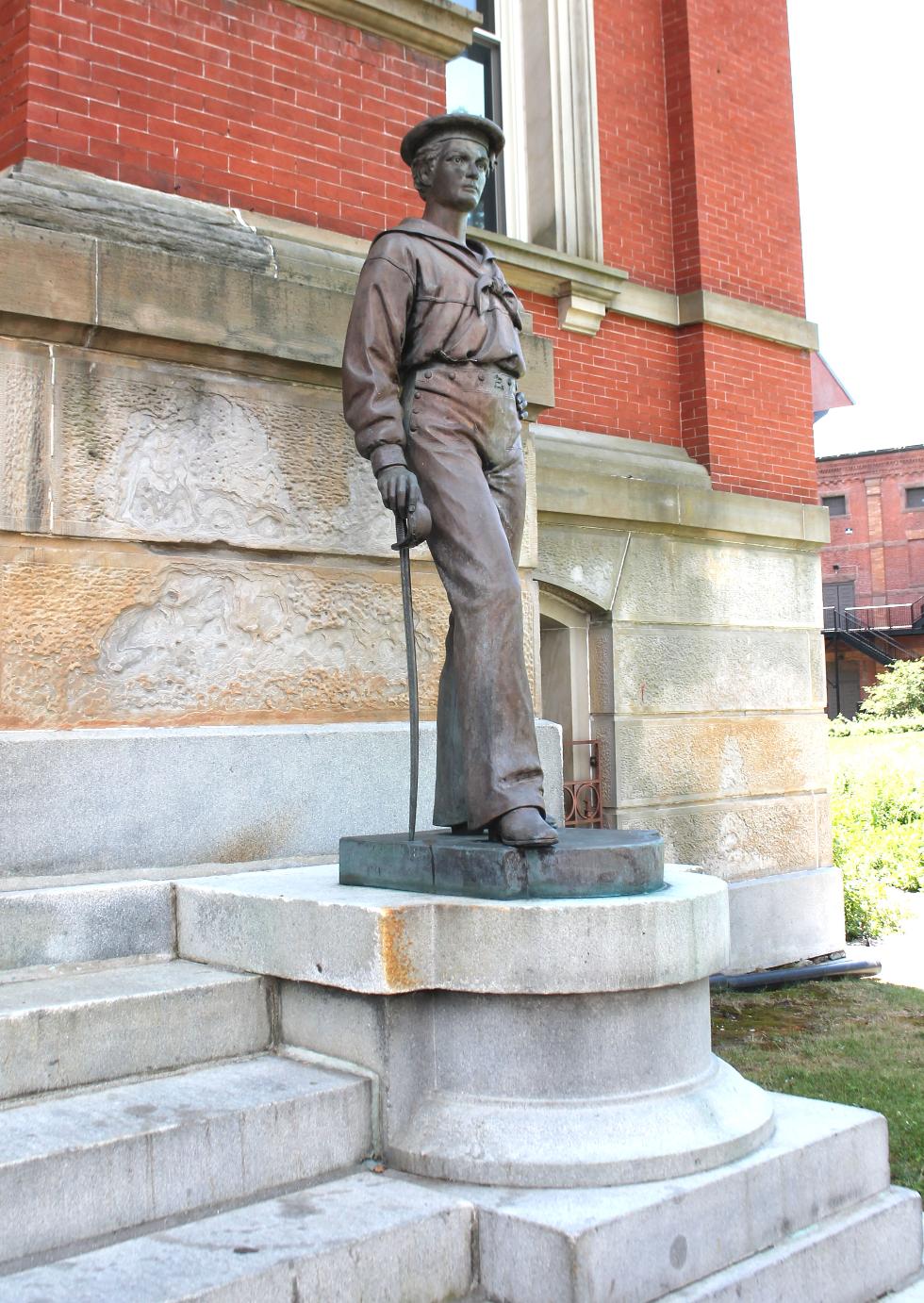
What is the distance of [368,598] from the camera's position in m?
5.35

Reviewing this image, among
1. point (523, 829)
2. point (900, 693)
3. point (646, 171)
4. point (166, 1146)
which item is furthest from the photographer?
point (900, 693)

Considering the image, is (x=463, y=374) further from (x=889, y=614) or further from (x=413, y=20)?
(x=889, y=614)

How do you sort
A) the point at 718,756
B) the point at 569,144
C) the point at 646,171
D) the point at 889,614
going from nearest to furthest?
the point at 718,756, the point at 569,144, the point at 646,171, the point at 889,614

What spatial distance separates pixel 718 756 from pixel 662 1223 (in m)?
5.87

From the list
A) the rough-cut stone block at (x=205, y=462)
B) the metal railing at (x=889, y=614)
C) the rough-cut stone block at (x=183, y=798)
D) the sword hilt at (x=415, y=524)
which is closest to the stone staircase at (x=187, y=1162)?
the rough-cut stone block at (x=183, y=798)

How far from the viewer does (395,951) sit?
3.54 metres

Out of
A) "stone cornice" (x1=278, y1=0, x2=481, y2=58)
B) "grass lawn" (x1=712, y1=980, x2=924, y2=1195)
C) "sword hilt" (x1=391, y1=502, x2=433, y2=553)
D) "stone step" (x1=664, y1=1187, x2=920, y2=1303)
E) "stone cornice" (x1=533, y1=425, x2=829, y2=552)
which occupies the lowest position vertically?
"grass lawn" (x1=712, y1=980, x2=924, y2=1195)

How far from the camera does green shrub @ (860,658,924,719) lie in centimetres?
3419

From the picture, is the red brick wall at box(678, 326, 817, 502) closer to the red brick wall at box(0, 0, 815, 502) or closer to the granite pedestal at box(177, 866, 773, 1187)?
the red brick wall at box(0, 0, 815, 502)

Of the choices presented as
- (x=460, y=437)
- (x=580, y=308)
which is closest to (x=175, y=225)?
(x=460, y=437)

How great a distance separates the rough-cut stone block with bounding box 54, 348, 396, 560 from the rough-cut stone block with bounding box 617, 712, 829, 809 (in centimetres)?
359

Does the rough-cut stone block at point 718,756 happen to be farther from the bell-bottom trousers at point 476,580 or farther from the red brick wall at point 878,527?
the red brick wall at point 878,527

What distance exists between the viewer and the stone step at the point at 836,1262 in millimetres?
3271

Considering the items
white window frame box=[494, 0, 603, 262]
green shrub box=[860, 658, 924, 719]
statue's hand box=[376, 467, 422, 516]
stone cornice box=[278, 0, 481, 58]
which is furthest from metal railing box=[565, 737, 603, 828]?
green shrub box=[860, 658, 924, 719]
